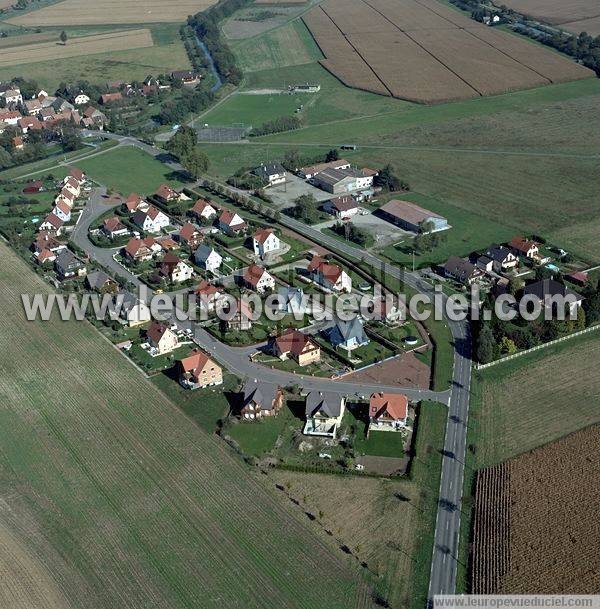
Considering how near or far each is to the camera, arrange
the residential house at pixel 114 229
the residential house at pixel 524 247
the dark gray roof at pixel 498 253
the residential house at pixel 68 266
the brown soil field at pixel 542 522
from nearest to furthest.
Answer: the brown soil field at pixel 542 522
the dark gray roof at pixel 498 253
the residential house at pixel 524 247
the residential house at pixel 68 266
the residential house at pixel 114 229

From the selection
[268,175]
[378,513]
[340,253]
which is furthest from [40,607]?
[268,175]

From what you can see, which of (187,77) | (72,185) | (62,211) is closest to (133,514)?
(62,211)

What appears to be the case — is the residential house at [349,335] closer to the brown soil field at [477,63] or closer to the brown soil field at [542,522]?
the brown soil field at [542,522]

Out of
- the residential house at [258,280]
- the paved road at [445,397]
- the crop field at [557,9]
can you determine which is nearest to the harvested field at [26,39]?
the crop field at [557,9]

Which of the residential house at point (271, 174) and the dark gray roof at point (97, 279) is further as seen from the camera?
the residential house at point (271, 174)

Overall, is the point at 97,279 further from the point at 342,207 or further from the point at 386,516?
the point at 386,516

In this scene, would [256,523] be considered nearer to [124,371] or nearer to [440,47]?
[124,371]
